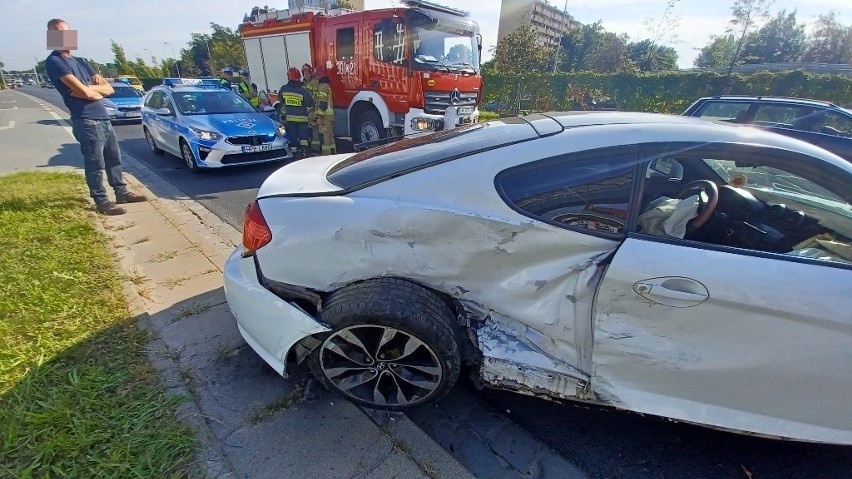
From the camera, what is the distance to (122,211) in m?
4.72

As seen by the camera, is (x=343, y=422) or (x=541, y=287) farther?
(x=343, y=422)

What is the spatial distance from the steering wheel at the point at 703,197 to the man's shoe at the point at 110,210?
5.63m

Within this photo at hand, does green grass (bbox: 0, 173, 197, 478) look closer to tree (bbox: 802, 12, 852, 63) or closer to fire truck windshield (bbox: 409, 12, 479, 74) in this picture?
fire truck windshield (bbox: 409, 12, 479, 74)

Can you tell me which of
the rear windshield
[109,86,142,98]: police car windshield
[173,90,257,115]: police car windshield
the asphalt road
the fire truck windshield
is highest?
the fire truck windshield

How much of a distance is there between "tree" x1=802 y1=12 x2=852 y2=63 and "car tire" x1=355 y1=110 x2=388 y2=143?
53.3 meters

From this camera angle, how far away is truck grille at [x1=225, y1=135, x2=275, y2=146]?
21.5 feet

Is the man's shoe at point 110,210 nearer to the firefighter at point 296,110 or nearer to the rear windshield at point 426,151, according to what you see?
the rear windshield at point 426,151

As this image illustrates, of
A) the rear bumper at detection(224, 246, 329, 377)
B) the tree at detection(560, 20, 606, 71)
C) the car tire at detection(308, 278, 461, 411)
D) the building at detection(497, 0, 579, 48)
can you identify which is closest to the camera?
the car tire at detection(308, 278, 461, 411)

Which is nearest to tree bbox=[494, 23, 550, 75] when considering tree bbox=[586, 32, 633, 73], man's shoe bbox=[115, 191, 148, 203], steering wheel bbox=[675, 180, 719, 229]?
tree bbox=[586, 32, 633, 73]

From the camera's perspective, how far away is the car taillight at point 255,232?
1920mm

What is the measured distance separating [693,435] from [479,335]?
1215 mm

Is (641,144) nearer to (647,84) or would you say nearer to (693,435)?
(693,435)

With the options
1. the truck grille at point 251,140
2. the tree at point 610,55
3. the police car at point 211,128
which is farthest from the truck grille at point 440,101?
the tree at point 610,55

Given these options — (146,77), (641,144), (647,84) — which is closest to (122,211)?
(641,144)
